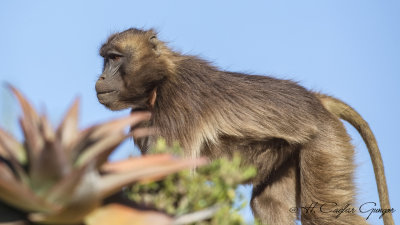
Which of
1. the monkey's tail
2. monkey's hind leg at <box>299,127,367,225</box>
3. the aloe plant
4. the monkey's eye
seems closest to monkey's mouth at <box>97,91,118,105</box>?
the monkey's eye

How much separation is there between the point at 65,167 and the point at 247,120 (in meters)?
4.41

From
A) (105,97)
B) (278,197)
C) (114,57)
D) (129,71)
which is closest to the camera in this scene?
(105,97)

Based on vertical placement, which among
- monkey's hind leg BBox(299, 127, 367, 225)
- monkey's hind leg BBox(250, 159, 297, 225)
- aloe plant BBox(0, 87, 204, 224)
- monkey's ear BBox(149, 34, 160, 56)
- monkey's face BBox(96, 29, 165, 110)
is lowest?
monkey's hind leg BBox(250, 159, 297, 225)

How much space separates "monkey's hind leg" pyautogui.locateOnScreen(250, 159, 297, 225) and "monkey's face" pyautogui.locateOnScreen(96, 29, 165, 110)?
1.66 meters

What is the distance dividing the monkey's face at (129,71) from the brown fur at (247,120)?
1 centimetres

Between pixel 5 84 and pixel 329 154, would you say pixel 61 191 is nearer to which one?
pixel 5 84

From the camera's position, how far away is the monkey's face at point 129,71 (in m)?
5.99

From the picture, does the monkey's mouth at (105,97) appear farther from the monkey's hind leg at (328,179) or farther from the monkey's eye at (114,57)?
the monkey's hind leg at (328,179)

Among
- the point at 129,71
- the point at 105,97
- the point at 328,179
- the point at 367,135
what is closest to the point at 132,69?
the point at 129,71

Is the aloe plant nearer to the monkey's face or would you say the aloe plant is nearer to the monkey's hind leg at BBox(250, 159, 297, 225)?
the monkey's face

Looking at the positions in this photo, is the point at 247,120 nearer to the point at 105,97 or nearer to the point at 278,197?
the point at 278,197

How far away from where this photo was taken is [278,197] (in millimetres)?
6500

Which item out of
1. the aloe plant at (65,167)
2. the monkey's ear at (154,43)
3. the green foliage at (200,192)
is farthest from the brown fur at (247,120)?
the aloe plant at (65,167)

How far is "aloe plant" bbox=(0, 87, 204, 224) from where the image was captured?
69.7 inches
